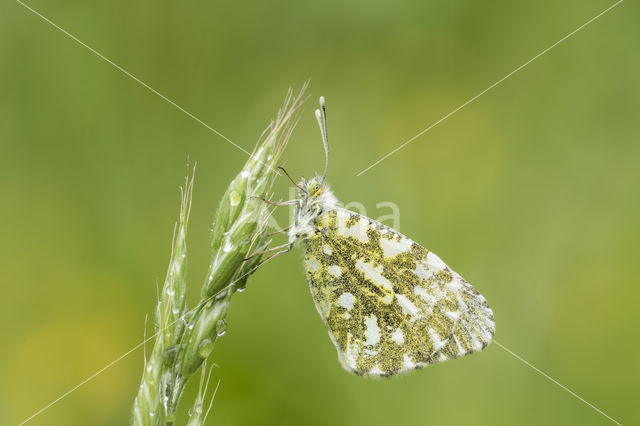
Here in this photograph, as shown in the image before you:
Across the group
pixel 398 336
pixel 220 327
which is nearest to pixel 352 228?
pixel 398 336

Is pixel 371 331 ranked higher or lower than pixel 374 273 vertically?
lower

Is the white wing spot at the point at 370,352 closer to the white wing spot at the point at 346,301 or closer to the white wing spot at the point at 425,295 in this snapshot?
the white wing spot at the point at 346,301

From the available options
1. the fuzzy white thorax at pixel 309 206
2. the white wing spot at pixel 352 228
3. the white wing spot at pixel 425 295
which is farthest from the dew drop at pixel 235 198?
the white wing spot at pixel 425 295

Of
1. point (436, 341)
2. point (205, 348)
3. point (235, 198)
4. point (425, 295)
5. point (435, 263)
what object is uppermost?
point (435, 263)

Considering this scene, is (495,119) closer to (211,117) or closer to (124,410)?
(211,117)

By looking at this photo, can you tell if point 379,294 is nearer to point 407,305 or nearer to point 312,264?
point 407,305

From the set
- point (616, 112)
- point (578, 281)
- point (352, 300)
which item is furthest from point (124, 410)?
point (616, 112)

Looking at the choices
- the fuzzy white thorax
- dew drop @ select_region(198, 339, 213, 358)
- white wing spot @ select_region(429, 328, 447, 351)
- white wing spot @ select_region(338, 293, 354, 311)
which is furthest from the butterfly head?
dew drop @ select_region(198, 339, 213, 358)

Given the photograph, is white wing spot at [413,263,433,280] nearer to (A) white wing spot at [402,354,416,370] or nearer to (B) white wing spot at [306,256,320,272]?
(A) white wing spot at [402,354,416,370]
